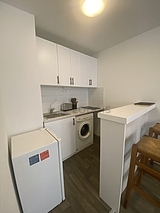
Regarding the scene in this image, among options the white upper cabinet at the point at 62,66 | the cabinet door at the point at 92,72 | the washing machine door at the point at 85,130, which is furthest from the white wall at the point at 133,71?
the washing machine door at the point at 85,130

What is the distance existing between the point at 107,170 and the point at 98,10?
1.93 meters

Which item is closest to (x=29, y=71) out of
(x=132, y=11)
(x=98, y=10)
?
(x=98, y=10)

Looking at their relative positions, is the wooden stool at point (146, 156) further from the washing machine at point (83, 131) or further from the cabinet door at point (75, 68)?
the cabinet door at point (75, 68)

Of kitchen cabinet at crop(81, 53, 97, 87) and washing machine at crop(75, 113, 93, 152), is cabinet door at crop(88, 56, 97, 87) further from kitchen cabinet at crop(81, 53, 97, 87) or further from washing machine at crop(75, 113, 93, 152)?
washing machine at crop(75, 113, 93, 152)

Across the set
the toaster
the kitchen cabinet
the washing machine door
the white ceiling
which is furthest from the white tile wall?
the white ceiling

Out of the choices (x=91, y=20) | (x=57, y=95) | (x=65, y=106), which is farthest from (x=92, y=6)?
(x=65, y=106)

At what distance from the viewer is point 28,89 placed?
1.28 meters

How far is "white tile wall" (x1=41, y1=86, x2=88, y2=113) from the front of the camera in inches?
82.9

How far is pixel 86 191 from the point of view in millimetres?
1254

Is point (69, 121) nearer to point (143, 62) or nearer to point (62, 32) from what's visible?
point (62, 32)

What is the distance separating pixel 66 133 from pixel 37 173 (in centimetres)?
90

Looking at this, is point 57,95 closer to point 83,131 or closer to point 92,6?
point 83,131

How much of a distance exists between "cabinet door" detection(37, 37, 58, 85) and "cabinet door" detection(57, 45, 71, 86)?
0.09 meters

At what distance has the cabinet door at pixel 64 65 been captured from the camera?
1.81 metres
